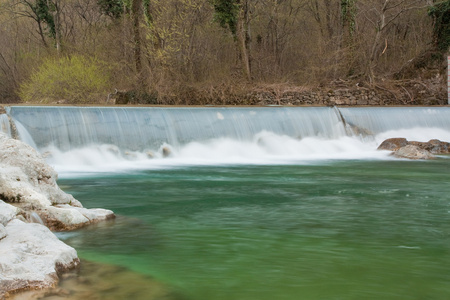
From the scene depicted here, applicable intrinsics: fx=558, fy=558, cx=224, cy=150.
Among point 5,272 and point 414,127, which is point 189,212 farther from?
point 414,127

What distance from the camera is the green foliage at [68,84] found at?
84.6 ft

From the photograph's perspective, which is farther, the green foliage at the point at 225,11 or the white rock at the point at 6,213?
the green foliage at the point at 225,11

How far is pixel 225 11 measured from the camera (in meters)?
27.3

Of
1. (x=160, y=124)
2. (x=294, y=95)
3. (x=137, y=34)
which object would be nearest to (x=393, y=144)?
(x=160, y=124)

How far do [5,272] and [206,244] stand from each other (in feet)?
7.71

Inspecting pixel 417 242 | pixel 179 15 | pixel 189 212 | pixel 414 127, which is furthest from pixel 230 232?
pixel 179 15

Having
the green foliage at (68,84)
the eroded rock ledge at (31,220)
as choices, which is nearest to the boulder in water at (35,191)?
the eroded rock ledge at (31,220)

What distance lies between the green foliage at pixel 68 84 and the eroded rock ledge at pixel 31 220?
63.6 feet

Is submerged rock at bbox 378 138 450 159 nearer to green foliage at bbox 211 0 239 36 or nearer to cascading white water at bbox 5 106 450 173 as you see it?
cascading white water at bbox 5 106 450 173

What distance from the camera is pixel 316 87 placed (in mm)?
26516

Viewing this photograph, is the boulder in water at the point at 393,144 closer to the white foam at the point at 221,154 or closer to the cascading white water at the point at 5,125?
the white foam at the point at 221,154

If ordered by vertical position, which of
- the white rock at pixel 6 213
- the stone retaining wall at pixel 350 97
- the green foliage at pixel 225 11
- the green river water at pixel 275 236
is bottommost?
the green river water at pixel 275 236

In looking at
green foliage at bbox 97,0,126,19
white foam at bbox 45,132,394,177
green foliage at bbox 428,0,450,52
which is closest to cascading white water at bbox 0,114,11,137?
white foam at bbox 45,132,394,177

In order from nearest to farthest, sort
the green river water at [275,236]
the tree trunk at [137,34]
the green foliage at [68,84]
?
the green river water at [275,236] < the green foliage at [68,84] < the tree trunk at [137,34]
